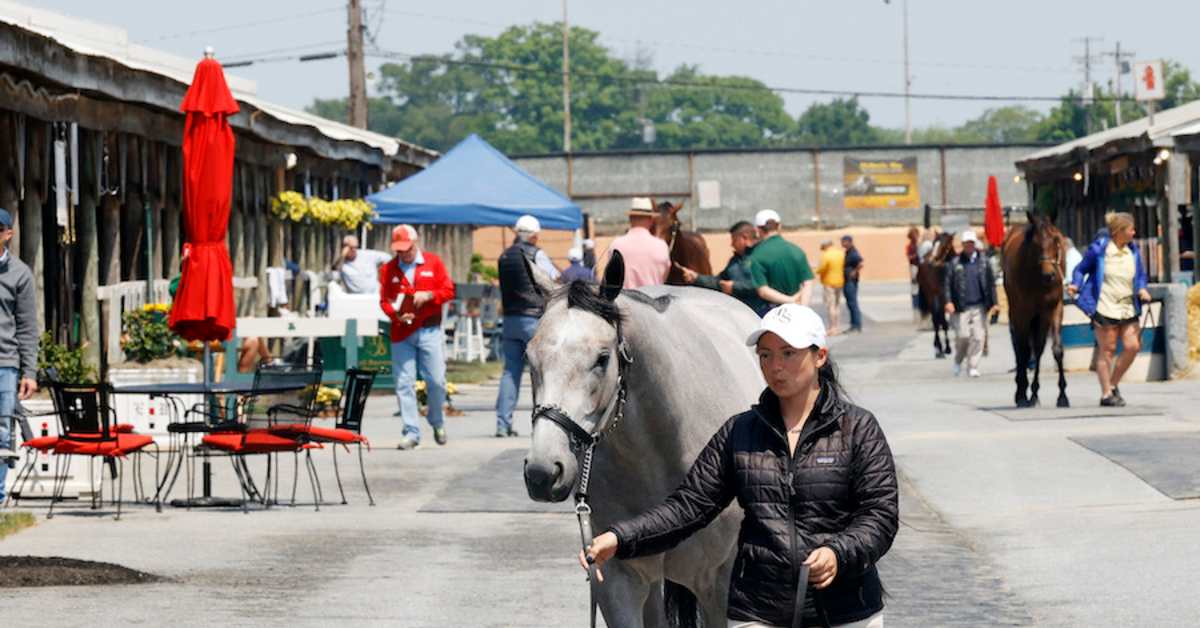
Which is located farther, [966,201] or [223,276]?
[966,201]

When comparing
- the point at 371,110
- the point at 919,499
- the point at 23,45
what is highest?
the point at 371,110

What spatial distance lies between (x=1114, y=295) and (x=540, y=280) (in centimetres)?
1420

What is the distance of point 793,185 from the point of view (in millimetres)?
72250

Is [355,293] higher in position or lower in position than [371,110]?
lower

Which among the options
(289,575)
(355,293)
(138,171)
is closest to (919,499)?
(289,575)

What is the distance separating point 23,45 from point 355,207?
15.5 meters

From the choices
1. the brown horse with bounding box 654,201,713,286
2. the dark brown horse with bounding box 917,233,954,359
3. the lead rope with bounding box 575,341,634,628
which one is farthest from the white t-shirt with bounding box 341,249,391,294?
the lead rope with bounding box 575,341,634,628

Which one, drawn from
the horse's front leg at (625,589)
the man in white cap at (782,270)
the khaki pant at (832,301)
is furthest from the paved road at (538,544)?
the khaki pant at (832,301)

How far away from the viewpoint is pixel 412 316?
18.4m

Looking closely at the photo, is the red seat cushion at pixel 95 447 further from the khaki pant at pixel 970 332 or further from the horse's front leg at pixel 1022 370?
the khaki pant at pixel 970 332

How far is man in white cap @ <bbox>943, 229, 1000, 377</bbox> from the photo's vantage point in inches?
1034

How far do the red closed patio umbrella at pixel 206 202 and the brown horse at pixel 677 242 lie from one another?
10.4 ft

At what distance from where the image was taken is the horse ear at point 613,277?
695 cm

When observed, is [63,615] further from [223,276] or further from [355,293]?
[355,293]
